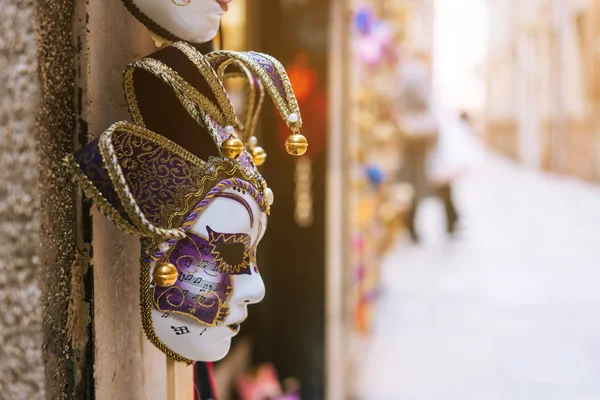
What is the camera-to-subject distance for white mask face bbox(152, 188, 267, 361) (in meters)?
0.62

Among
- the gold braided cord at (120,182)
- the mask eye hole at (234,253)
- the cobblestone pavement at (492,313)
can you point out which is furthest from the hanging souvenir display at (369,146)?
the gold braided cord at (120,182)

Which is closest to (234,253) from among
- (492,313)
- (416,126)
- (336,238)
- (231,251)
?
(231,251)

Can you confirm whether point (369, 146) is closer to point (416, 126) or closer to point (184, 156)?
point (416, 126)

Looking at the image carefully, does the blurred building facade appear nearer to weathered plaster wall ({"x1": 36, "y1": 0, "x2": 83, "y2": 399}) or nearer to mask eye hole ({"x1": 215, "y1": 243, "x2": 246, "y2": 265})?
mask eye hole ({"x1": 215, "y1": 243, "x2": 246, "y2": 265})

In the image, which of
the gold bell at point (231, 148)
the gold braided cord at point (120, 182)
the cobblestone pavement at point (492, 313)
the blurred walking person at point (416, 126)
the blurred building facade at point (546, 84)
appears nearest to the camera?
the gold braided cord at point (120, 182)

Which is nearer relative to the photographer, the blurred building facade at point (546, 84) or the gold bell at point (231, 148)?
the gold bell at point (231, 148)

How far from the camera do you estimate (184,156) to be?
2.01 feet

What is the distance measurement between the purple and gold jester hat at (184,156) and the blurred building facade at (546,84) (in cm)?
824

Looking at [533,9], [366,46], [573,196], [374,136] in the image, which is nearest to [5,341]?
[366,46]

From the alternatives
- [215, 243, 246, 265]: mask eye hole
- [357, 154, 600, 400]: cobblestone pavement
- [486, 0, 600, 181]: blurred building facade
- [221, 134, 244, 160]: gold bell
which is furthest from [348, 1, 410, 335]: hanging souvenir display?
[486, 0, 600, 181]: blurred building facade

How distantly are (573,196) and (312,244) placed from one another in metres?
6.16

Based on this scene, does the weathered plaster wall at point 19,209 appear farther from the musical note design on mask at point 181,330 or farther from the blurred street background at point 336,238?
the musical note design on mask at point 181,330

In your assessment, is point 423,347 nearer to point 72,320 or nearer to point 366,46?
point 366,46

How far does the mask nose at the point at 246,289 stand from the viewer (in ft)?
2.15
